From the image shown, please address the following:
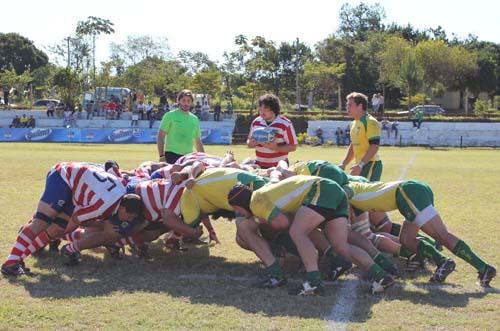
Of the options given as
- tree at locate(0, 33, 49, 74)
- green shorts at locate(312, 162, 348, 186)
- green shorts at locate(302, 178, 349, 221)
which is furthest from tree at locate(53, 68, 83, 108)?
green shorts at locate(302, 178, 349, 221)

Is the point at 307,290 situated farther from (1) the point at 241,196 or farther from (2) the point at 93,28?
(2) the point at 93,28

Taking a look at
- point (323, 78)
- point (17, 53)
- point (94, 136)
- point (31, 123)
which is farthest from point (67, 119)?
point (17, 53)

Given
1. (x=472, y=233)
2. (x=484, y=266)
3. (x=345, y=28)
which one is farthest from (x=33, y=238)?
(x=345, y=28)

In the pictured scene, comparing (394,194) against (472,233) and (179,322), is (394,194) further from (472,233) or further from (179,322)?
(472,233)

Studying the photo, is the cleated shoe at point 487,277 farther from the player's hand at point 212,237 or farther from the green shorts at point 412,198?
the player's hand at point 212,237

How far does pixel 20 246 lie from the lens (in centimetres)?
656

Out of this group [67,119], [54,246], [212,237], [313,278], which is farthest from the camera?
[67,119]

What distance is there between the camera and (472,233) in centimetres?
903

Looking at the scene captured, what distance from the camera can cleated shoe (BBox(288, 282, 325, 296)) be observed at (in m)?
5.76

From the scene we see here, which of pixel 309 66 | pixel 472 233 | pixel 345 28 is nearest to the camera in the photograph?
pixel 472 233

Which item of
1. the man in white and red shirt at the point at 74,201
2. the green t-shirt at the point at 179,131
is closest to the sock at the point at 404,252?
the man in white and red shirt at the point at 74,201

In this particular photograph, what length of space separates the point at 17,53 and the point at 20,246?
9116 centimetres

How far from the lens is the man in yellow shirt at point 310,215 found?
230 inches

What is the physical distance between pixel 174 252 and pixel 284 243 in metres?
1.53
